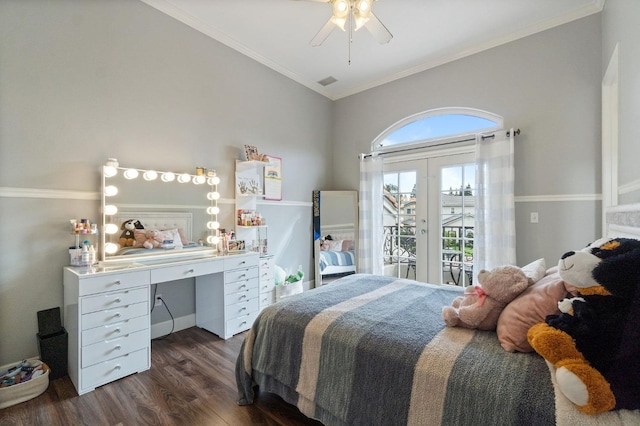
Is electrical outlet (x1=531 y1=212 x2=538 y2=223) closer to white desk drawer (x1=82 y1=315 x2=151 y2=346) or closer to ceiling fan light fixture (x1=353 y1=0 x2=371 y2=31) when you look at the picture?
ceiling fan light fixture (x1=353 y1=0 x2=371 y2=31)

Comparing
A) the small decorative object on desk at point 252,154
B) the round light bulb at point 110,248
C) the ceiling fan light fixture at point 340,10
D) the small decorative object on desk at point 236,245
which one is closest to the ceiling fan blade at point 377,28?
the ceiling fan light fixture at point 340,10

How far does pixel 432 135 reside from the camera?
11.8ft

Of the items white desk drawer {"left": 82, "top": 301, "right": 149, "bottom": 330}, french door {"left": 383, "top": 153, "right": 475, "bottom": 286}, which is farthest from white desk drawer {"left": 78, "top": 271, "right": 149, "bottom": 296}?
french door {"left": 383, "top": 153, "right": 475, "bottom": 286}

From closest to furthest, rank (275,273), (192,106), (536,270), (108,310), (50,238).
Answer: (536,270) < (108,310) < (50,238) < (192,106) < (275,273)

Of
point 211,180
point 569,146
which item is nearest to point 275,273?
point 211,180

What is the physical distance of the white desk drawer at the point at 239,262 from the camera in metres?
2.71

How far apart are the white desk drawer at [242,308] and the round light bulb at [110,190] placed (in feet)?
4.57

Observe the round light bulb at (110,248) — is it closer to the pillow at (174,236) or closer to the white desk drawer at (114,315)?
the pillow at (174,236)

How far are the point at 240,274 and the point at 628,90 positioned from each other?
3.29 m

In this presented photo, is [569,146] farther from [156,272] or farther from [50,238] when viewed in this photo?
[50,238]

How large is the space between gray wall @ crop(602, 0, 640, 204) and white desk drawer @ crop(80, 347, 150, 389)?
3425mm

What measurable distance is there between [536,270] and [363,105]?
3403 millimetres

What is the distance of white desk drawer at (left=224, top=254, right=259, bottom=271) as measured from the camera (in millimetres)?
2707

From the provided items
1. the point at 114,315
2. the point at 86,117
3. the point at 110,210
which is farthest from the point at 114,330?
the point at 86,117
